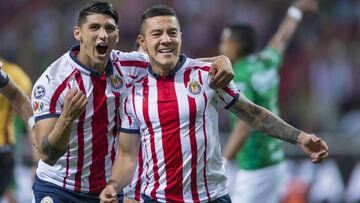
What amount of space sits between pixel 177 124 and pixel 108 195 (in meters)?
0.63

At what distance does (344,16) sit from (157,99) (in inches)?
395

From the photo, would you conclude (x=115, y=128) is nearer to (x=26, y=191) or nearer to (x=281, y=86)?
(x=26, y=191)

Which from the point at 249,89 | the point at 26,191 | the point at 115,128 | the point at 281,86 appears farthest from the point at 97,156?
the point at 281,86

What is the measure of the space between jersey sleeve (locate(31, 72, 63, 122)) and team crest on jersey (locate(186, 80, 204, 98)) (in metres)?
Result: 0.83

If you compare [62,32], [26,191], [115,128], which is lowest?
[26,191]

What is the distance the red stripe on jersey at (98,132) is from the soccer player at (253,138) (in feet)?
9.16

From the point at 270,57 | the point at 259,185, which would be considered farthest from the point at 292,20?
the point at 259,185

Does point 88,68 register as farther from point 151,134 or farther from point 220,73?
point 220,73

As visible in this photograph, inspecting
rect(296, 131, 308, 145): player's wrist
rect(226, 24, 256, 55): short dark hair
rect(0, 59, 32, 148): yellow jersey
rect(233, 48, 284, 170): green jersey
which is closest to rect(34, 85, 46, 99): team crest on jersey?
rect(296, 131, 308, 145): player's wrist

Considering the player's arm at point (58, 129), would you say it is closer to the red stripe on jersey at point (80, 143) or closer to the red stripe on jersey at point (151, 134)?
the red stripe on jersey at point (80, 143)

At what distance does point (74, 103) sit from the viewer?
6320 millimetres

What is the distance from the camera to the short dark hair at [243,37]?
408 inches

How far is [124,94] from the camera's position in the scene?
23.0 ft

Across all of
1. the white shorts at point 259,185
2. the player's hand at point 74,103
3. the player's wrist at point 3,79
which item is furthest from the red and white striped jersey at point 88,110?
the white shorts at point 259,185
